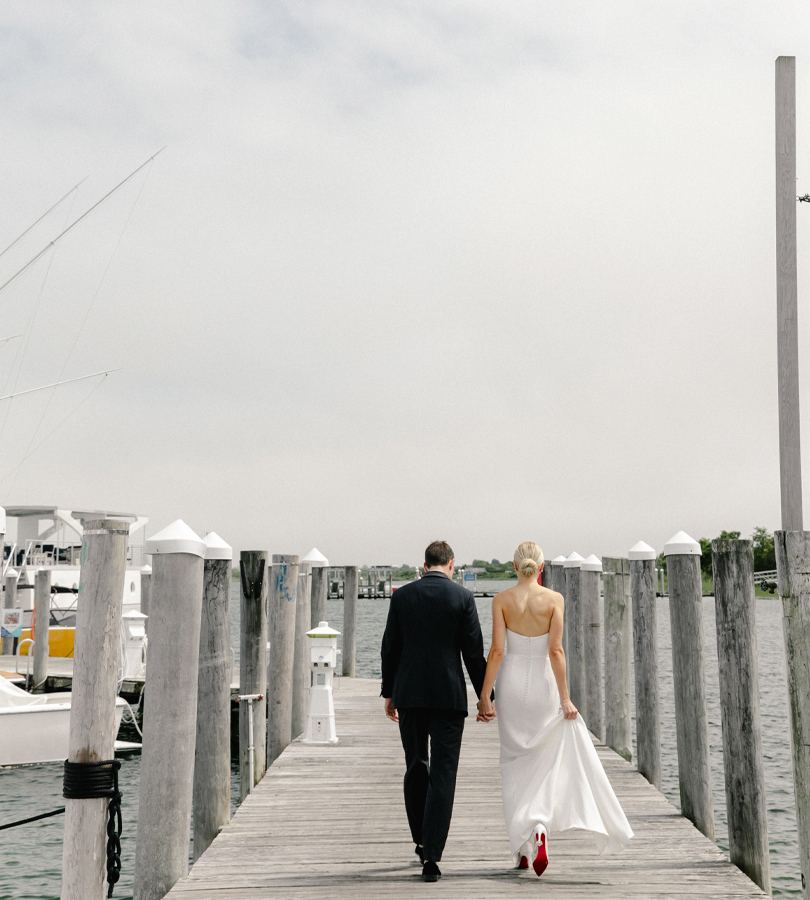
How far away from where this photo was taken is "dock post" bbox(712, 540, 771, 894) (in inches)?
213

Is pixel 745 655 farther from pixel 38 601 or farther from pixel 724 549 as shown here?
pixel 38 601

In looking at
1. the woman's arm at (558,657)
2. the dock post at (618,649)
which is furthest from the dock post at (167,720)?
the dock post at (618,649)

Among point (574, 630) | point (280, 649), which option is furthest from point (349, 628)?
point (280, 649)

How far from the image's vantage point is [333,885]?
535 cm

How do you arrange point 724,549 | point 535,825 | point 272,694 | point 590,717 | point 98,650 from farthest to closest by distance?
point 590,717 → point 272,694 → point 724,549 → point 535,825 → point 98,650

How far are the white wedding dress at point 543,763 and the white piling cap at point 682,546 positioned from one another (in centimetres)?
163

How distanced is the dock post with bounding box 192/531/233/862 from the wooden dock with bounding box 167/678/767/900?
0.56ft

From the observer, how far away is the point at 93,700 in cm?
437

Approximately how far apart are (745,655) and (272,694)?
533 centimetres

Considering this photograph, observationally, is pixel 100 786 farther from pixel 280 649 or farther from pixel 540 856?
pixel 280 649

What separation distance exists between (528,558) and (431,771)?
1382mm

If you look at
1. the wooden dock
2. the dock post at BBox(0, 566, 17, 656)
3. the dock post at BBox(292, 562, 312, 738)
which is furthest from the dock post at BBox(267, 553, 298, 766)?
the dock post at BBox(0, 566, 17, 656)

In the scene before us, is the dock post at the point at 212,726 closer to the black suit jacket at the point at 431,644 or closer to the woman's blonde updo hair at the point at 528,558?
the black suit jacket at the point at 431,644

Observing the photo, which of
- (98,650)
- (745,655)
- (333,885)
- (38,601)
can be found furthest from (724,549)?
(38,601)
